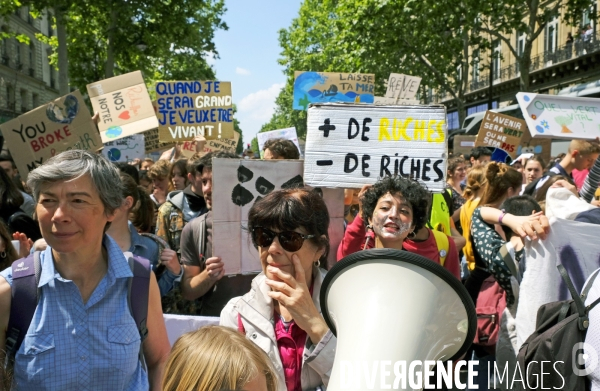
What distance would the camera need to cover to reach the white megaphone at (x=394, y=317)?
1.67 metres

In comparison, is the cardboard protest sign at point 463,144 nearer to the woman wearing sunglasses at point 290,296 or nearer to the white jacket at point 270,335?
the woman wearing sunglasses at point 290,296

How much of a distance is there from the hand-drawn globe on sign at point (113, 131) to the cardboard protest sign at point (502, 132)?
588 cm

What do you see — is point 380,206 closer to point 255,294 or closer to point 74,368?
point 255,294

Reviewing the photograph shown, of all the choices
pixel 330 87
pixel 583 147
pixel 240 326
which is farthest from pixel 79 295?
pixel 330 87

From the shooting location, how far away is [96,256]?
221cm

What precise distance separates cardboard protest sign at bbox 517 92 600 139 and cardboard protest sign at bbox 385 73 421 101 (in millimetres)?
3895

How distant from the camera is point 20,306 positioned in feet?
6.62

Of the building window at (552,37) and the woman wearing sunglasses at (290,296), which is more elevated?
the building window at (552,37)

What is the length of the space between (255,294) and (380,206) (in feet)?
3.61

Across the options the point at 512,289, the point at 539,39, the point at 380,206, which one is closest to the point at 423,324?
the point at 380,206

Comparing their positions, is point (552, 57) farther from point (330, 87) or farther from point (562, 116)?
point (562, 116)

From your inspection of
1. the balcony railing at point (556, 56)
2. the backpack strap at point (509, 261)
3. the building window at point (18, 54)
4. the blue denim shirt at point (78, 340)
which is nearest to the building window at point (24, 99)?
the building window at point (18, 54)

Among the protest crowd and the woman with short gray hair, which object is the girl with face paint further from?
the woman with short gray hair

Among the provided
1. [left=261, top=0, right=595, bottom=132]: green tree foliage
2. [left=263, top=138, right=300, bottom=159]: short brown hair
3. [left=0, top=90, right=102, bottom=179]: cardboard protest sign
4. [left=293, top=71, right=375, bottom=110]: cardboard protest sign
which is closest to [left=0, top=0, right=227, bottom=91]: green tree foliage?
[left=261, top=0, right=595, bottom=132]: green tree foliage
